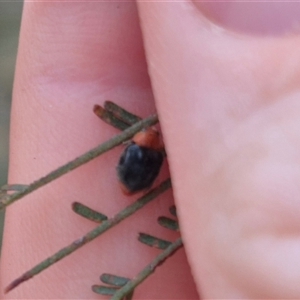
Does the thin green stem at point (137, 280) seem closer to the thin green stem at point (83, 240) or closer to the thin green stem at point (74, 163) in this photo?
the thin green stem at point (83, 240)

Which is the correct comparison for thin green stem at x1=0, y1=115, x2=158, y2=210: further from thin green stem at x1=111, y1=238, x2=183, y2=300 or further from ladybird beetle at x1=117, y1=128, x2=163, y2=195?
thin green stem at x1=111, y1=238, x2=183, y2=300

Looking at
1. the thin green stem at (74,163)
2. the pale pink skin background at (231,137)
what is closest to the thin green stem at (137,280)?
the pale pink skin background at (231,137)

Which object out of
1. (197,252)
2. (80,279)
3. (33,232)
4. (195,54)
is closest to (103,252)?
(80,279)

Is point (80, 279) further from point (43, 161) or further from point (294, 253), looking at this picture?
point (294, 253)

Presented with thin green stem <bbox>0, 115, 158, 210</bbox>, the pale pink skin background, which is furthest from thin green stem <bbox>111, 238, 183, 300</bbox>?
thin green stem <bbox>0, 115, 158, 210</bbox>

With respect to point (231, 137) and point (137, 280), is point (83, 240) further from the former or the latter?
point (231, 137)

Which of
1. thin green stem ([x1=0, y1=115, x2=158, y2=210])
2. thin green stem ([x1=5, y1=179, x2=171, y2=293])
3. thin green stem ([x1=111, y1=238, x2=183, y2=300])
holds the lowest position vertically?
thin green stem ([x1=111, y1=238, x2=183, y2=300])

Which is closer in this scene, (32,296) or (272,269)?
(272,269)

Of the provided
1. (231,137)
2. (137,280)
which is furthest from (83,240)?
(231,137)
